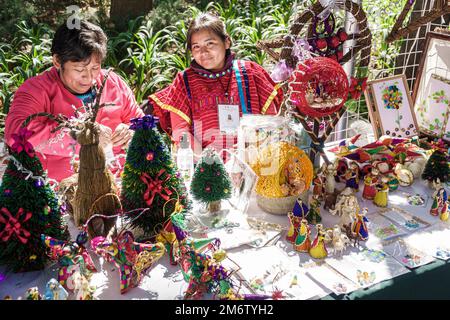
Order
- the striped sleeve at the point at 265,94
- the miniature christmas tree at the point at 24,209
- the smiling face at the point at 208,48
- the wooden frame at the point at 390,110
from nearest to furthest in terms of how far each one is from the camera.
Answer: the miniature christmas tree at the point at 24,209 → the smiling face at the point at 208,48 → the wooden frame at the point at 390,110 → the striped sleeve at the point at 265,94

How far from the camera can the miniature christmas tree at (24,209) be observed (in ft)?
4.31

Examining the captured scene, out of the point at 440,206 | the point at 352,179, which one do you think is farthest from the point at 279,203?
the point at 440,206

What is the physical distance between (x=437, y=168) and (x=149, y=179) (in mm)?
1277

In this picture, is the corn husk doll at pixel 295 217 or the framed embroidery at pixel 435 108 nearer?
the corn husk doll at pixel 295 217

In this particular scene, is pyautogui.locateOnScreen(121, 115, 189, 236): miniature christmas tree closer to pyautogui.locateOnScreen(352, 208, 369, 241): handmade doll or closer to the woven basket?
the woven basket

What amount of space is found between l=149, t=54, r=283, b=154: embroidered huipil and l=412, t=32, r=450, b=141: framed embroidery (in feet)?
2.69

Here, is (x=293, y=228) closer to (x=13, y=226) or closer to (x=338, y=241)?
(x=338, y=241)

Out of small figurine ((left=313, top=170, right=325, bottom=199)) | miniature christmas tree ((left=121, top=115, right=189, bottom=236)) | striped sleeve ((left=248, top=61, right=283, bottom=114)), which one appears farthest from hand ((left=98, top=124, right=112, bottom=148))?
striped sleeve ((left=248, top=61, right=283, bottom=114))

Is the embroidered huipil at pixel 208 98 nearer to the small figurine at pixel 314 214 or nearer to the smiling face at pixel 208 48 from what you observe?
the smiling face at pixel 208 48

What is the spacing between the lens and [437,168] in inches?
78.4

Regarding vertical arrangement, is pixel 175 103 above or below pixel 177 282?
above

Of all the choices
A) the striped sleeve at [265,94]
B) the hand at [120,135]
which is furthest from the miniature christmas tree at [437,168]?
the hand at [120,135]

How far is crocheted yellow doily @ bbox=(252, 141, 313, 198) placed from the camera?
1770mm

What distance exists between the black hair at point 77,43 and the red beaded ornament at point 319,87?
852 mm
